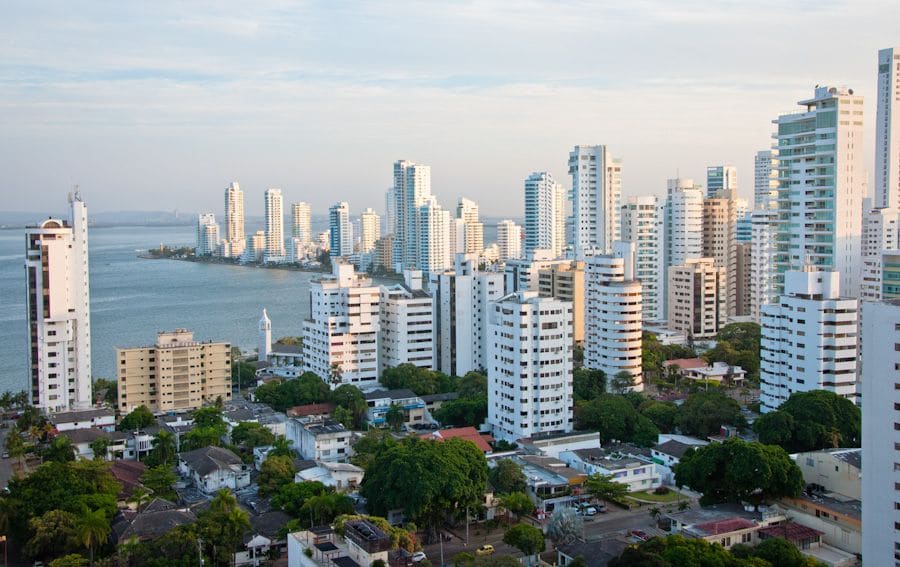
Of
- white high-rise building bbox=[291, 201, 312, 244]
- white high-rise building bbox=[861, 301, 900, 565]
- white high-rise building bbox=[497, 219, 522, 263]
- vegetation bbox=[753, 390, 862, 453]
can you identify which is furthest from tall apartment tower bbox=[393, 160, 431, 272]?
white high-rise building bbox=[861, 301, 900, 565]

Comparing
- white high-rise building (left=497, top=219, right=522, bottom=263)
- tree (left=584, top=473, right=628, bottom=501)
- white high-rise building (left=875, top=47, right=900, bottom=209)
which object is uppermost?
white high-rise building (left=875, top=47, right=900, bottom=209)

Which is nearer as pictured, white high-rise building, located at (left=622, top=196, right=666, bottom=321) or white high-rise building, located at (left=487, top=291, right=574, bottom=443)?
white high-rise building, located at (left=487, top=291, right=574, bottom=443)

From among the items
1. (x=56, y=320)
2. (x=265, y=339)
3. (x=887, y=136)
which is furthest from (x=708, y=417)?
(x=887, y=136)

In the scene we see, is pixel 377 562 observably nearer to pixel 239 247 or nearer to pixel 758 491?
pixel 758 491

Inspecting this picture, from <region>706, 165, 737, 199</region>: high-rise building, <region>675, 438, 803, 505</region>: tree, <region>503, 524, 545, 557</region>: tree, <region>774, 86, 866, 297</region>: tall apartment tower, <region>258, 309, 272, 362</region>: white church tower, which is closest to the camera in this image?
<region>503, 524, 545, 557</region>: tree

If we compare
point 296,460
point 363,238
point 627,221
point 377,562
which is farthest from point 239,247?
point 377,562

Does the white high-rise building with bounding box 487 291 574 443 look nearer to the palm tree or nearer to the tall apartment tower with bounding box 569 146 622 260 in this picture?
the palm tree
